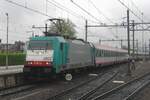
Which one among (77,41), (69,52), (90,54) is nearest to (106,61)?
(90,54)

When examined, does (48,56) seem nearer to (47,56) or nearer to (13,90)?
(47,56)

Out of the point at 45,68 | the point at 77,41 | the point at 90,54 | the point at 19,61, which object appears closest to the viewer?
the point at 45,68

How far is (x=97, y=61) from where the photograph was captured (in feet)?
120

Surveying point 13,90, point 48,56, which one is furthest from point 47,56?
point 13,90

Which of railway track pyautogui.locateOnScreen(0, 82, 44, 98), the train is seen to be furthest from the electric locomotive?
railway track pyautogui.locateOnScreen(0, 82, 44, 98)

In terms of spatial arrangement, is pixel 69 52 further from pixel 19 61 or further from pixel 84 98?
pixel 19 61

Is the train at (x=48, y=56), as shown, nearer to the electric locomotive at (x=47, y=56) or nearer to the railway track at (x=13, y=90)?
the electric locomotive at (x=47, y=56)

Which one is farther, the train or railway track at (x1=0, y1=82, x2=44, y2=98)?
the train

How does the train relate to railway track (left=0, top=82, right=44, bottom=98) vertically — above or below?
above

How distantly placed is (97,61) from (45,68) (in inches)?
589

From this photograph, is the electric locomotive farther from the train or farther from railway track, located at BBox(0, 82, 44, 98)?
railway track, located at BBox(0, 82, 44, 98)

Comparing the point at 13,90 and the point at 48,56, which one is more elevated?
the point at 48,56

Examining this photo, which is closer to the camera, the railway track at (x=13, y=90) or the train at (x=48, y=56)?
the railway track at (x=13, y=90)

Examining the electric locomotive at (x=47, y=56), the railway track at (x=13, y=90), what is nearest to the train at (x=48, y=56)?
the electric locomotive at (x=47, y=56)
